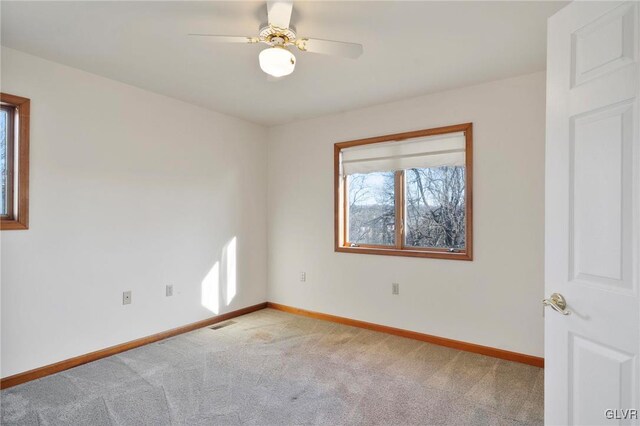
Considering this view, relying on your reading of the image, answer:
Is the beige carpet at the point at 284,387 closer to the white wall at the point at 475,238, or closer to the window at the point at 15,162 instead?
the white wall at the point at 475,238

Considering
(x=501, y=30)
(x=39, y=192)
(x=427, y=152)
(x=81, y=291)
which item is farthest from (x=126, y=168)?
(x=501, y=30)

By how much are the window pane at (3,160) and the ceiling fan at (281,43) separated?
1.86 metres

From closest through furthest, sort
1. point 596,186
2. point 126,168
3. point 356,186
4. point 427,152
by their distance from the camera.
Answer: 1. point 596,186
2. point 126,168
3. point 427,152
4. point 356,186

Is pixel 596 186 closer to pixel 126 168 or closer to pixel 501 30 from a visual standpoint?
pixel 501 30

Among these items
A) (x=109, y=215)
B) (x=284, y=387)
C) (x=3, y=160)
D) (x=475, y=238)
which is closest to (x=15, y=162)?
(x=3, y=160)

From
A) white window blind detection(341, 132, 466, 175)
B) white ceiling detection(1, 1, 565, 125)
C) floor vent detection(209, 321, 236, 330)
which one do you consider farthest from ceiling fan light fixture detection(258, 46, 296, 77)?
floor vent detection(209, 321, 236, 330)

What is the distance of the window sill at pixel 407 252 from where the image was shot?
10.7 ft

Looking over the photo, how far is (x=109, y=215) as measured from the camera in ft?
10.0

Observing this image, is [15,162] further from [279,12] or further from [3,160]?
[279,12]

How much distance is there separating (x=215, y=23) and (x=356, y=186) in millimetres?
2378

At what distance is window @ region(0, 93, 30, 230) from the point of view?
2.53 meters

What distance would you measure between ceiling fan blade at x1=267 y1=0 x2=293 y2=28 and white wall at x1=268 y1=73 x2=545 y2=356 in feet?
6.71

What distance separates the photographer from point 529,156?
2.91 meters

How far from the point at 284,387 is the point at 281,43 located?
91.6 inches
